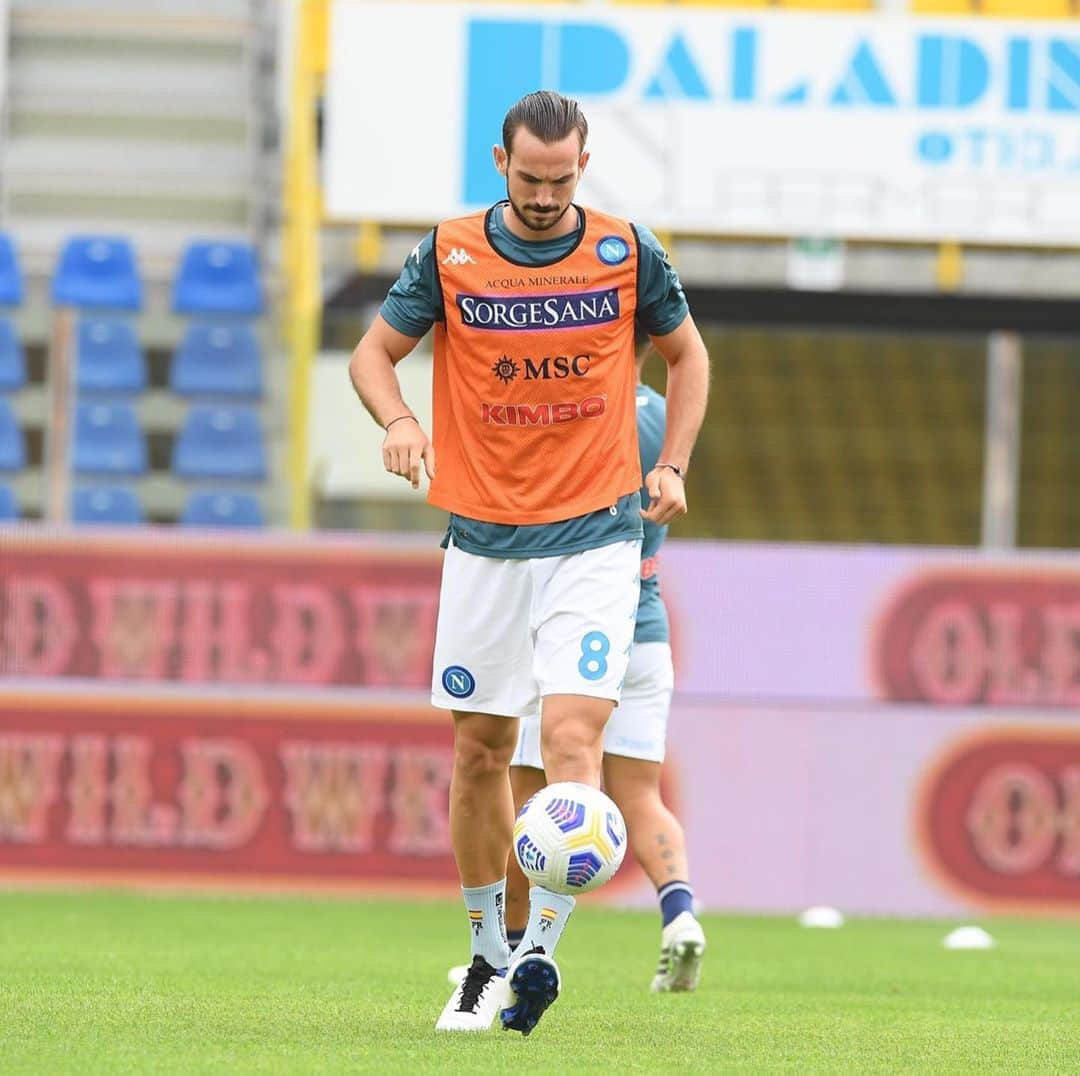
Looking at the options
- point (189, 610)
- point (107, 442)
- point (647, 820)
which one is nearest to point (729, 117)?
point (107, 442)

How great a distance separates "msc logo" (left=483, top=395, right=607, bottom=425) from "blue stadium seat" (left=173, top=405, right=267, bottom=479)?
351 inches

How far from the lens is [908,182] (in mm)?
13195

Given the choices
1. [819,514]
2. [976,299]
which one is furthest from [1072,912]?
[819,514]

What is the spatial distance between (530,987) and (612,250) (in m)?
1.54

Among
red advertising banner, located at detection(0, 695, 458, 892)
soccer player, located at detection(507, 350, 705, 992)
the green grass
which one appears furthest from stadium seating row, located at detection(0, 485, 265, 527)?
soccer player, located at detection(507, 350, 705, 992)

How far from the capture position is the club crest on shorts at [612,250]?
16.9ft

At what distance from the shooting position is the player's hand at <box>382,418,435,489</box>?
16.4ft

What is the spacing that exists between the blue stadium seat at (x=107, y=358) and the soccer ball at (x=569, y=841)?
9.52m

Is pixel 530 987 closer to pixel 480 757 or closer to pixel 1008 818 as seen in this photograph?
pixel 480 757

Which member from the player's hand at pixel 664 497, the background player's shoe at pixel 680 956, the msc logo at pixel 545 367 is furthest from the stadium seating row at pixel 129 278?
the player's hand at pixel 664 497

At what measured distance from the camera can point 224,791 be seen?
1041 centimetres

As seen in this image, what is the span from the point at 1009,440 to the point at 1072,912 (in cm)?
340

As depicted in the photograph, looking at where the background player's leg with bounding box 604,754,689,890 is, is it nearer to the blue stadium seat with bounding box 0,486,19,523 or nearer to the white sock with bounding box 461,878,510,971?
the white sock with bounding box 461,878,510,971

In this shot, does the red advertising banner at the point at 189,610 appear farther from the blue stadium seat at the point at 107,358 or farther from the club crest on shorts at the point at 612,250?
the club crest on shorts at the point at 612,250
